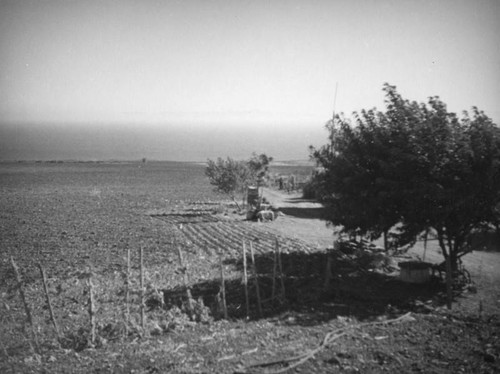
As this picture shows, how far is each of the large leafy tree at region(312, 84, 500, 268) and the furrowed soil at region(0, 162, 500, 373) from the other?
242 centimetres

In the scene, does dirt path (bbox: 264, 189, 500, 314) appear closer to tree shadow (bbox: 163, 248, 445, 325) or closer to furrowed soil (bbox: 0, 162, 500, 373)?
furrowed soil (bbox: 0, 162, 500, 373)

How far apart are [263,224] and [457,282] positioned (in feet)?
50.9

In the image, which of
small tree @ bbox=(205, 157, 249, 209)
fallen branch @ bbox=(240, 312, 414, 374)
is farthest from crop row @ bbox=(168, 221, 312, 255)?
fallen branch @ bbox=(240, 312, 414, 374)

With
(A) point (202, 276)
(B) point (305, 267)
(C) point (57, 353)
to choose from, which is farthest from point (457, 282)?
(C) point (57, 353)

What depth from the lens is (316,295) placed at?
504 inches

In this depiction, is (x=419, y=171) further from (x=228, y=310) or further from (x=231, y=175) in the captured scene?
(x=231, y=175)

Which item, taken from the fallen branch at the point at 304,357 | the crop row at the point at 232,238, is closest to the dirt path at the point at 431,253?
the crop row at the point at 232,238

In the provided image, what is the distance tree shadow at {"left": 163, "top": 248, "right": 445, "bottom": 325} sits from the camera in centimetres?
1143

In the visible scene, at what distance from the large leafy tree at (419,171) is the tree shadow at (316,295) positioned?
5.67 feet

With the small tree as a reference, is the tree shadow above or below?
below

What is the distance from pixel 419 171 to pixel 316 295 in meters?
5.19

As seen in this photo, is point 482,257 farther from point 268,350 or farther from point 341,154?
point 268,350

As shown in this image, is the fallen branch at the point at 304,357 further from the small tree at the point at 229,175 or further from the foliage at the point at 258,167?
the foliage at the point at 258,167

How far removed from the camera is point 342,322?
1047 cm
